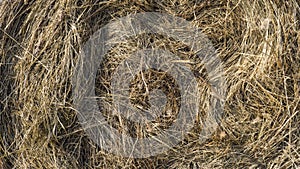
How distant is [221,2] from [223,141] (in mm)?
460

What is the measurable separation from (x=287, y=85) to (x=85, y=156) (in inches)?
27.4

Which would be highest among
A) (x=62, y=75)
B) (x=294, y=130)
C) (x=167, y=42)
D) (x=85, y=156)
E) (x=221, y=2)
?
(x=221, y=2)

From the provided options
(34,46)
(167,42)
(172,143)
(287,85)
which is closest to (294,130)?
(287,85)

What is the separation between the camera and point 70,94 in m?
1.80

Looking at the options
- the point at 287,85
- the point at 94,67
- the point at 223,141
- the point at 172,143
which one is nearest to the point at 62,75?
the point at 94,67

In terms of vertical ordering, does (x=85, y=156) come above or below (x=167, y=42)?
below

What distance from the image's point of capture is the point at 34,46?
1.78 metres

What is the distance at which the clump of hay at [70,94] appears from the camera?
1758mm

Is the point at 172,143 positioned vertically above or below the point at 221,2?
below

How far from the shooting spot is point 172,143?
1.83 m

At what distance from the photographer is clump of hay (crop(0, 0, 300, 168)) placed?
5.77 ft

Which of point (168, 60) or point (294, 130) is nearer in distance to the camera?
point (294, 130)

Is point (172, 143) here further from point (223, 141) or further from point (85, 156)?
point (85, 156)

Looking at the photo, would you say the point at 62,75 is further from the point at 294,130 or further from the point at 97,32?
the point at 294,130
